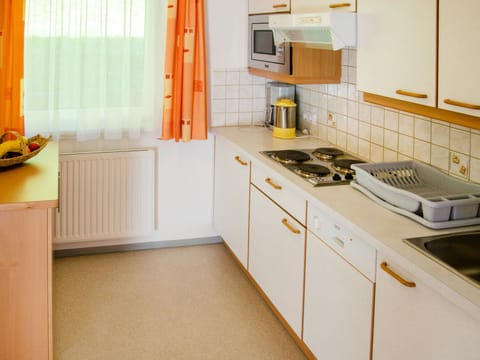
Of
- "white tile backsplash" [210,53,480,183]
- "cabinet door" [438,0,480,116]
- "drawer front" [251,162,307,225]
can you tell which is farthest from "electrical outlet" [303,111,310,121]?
"cabinet door" [438,0,480,116]

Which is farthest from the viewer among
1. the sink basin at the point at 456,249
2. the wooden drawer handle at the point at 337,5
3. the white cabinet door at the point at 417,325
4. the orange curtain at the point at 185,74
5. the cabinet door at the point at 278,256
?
the orange curtain at the point at 185,74

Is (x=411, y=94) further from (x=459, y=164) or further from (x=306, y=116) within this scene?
(x=306, y=116)

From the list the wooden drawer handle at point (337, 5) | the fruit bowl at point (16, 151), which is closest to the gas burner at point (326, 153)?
the wooden drawer handle at point (337, 5)

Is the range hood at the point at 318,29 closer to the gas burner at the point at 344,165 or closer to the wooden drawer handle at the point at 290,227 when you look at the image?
the gas burner at the point at 344,165

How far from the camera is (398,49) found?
2262 mm

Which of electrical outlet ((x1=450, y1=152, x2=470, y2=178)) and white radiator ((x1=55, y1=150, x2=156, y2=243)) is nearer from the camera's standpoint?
electrical outlet ((x1=450, y1=152, x2=470, y2=178))

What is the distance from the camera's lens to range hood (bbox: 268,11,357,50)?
2.55 metres

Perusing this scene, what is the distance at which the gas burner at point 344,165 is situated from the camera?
290 cm

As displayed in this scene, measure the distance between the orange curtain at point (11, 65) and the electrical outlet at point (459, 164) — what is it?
248 centimetres

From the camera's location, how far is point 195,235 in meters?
4.38

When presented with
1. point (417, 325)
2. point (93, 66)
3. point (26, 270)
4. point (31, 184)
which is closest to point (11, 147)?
point (31, 184)

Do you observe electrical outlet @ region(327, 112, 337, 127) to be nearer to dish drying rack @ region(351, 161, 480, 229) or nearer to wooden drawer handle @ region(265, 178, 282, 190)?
wooden drawer handle @ region(265, 178, 282, 190)

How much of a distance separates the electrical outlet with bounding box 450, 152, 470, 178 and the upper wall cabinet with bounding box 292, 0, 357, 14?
30.1 inches

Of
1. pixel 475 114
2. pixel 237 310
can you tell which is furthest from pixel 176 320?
pixel 475 114
